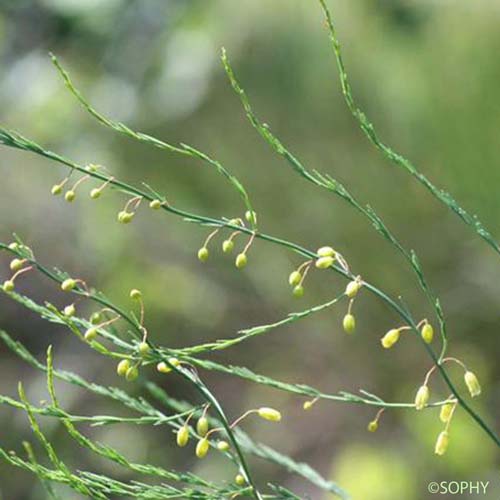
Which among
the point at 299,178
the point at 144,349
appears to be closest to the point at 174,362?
the point at 144,349

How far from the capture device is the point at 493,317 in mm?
1708

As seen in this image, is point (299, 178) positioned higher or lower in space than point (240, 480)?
higher

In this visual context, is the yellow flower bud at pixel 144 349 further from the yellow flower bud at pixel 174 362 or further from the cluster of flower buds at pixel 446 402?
the cluster of flower buds at pixel 446 402

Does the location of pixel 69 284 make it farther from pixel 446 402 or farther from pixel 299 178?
pixel 299 178

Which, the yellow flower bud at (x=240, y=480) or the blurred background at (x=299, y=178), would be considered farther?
the blurred background at (x=299, y=178)

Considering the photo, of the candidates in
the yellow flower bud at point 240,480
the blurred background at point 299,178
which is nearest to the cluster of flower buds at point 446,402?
the yellow flower bud at point 240,480

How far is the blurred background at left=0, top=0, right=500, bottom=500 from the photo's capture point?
1.61 meters

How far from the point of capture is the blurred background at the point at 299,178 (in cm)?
161

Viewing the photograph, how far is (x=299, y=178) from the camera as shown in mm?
1799

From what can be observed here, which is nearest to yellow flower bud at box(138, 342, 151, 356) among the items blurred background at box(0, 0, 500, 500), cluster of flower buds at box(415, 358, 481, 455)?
cluster of flower buds at box(415, 358, 481, 455)

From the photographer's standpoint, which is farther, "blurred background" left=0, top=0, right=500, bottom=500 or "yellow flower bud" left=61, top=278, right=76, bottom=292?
"blurred background" left=0, top=0, right=500, bottom=500

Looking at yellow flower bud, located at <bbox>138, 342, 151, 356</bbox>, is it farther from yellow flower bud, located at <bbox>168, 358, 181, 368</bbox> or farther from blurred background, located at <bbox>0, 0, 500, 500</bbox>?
blurred background, located at <bbox>0, 0, 500, 500</bbox>

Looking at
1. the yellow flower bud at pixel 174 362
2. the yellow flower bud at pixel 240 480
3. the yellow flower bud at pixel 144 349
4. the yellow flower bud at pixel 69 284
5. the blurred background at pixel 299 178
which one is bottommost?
the yellow flower bud at pixel 240 480

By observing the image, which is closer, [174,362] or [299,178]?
A: [174,362]
